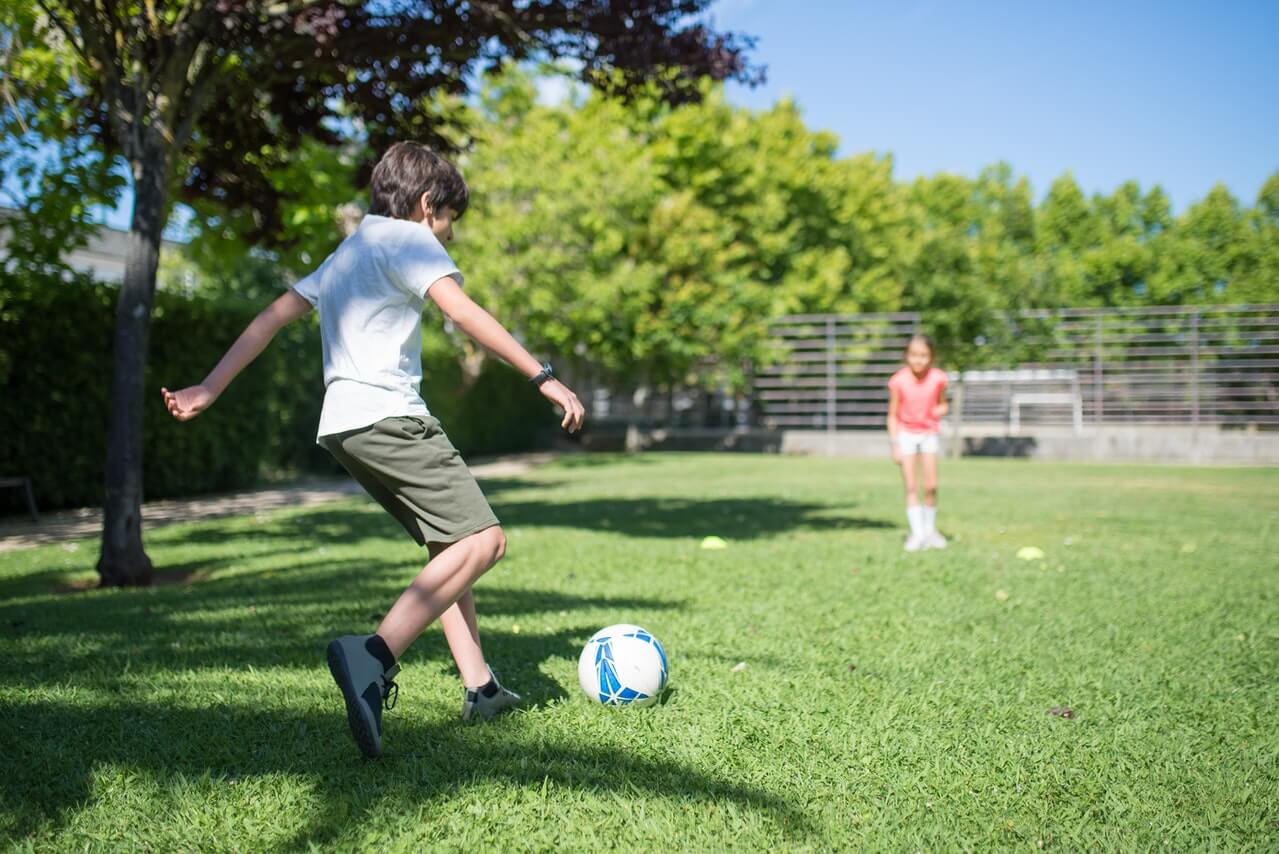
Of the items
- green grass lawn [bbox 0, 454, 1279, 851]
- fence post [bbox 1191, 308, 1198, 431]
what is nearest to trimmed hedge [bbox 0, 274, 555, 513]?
green grass lawn [bbox 0, 454, 1279, 851]

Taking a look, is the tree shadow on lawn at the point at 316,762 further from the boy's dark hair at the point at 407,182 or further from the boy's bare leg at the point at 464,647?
the boy's dark hair at the point at 407,182

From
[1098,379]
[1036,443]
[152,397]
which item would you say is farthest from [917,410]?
[1098,379]

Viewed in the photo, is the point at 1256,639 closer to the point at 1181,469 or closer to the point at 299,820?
the point at 299,820

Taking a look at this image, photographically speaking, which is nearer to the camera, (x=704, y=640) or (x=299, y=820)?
(x=299, y=820)

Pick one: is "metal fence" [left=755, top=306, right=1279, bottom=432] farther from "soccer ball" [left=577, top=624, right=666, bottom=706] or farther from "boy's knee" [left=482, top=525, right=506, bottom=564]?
"boy's knee" [left=482, top=525, right=506, bottom=564]

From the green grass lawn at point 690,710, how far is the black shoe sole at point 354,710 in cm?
9

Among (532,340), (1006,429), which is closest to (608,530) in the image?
(532,340)

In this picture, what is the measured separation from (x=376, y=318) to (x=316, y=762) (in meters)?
1.41

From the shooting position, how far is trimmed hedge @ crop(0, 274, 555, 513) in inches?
437

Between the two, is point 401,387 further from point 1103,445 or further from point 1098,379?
point 1098,379

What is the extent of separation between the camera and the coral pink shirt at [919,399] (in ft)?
29.0

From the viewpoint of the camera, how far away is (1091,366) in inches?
954

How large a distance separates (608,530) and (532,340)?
14.5m

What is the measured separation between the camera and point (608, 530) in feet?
31.7
